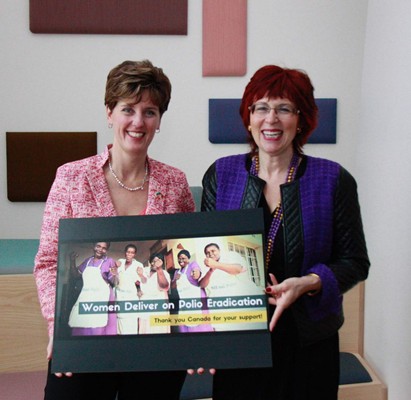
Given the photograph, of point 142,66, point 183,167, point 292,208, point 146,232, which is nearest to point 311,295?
point 292,208

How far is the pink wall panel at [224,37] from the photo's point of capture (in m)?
3.10

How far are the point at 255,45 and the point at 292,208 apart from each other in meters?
1.80

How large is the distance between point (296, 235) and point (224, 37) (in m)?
1.83

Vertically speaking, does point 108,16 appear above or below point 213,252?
above

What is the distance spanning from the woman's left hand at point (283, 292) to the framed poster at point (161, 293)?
0.03 m

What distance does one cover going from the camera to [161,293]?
4.76 feet

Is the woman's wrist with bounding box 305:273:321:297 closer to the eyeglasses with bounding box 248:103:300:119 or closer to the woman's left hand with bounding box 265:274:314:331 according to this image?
the woman's left hand with bounding box 265:274:314:331

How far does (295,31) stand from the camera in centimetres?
314

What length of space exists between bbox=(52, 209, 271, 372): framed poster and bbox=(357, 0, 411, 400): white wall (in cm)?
121

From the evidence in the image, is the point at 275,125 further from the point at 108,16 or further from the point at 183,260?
the point at 108,16

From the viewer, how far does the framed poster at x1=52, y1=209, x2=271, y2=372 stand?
1.43 metres

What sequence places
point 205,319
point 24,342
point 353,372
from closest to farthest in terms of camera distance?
1. point 205,319
2. point 24,342
3. point 353,372

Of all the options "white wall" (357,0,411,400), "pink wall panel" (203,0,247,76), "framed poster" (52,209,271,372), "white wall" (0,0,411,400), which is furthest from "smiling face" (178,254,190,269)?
"pink wall panel" (203,0,247,76)

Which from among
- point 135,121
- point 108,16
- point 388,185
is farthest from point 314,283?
point 108,16
